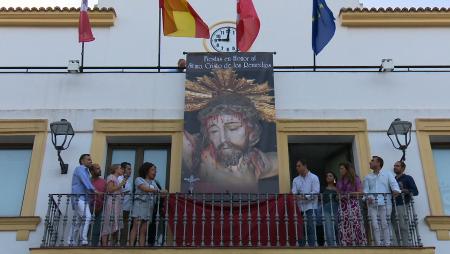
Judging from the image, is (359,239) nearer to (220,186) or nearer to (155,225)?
(220,186)

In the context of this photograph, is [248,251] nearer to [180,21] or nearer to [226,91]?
[226,91]

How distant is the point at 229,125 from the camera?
35.6 ft

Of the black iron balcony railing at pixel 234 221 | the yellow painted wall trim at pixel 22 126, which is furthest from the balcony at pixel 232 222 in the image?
the yellow painted wall trim at pixel 22 126

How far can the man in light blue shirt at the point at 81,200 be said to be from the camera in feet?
30.8

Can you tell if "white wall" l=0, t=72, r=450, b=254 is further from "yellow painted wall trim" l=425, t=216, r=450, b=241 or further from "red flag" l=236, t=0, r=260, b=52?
"yellow painted wall trim" l=425, t=216, r=450, b=241

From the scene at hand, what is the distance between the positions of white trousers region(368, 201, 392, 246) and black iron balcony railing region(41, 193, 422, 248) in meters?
0.01

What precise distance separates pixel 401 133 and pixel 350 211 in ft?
5.92

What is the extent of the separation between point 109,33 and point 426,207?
7213 mm

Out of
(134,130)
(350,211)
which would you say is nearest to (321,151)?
(350,211)

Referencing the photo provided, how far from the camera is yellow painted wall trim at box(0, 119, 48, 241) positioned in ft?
32.9

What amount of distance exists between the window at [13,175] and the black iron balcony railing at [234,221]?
117 centimetres

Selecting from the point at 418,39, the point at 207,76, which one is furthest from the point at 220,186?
the point at 418,39

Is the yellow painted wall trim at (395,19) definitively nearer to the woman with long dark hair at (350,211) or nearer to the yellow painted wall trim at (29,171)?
the woman with long dark hair at (350,211)

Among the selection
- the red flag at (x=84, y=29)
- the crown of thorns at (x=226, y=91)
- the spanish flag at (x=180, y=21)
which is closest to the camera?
the crown of thorns at (x=226, y=91)
